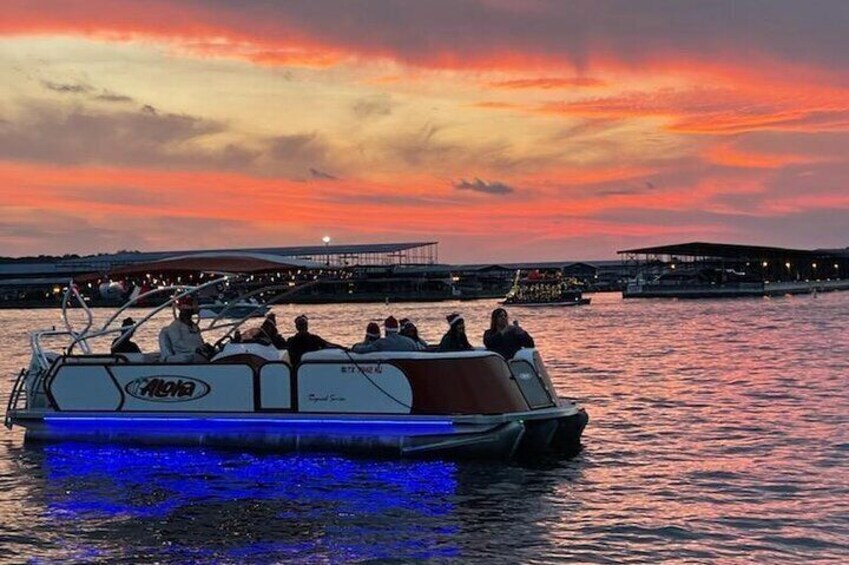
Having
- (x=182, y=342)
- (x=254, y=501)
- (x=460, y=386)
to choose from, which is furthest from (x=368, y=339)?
(x=254, y=501)

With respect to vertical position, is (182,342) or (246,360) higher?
(182,342)

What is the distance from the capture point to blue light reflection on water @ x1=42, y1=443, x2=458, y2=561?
13.4 m

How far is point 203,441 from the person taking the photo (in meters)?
19.2

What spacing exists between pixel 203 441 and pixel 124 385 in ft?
6.33

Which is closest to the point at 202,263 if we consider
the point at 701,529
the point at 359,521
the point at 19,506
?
the point at 19,506

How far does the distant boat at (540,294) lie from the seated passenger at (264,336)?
13232 cm

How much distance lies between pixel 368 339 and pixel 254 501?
203 inches

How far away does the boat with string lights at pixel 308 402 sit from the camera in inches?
698

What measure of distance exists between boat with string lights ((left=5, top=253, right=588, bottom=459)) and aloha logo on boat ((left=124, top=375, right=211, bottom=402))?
18 millimetres

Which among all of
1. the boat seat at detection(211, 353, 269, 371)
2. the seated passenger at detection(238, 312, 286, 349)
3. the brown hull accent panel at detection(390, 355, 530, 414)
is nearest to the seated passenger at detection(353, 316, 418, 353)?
the brown hull accent panel at detection(390, 355, 530, 414)

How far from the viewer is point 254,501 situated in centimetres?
1581

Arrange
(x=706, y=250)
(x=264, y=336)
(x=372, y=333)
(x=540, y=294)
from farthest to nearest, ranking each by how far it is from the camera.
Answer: (x=706, y=250) < (x=540, y=294) < (x=372, y=333) < (x=264, y=336)

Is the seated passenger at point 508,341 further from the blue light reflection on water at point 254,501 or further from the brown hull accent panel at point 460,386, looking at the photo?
the blue light reflection on water at point 254,501

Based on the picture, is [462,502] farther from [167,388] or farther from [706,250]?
[706,250]
